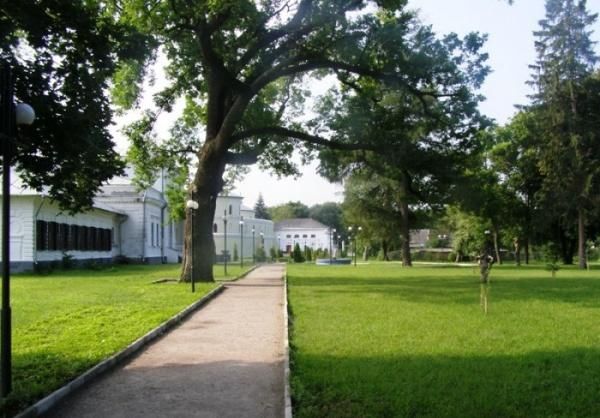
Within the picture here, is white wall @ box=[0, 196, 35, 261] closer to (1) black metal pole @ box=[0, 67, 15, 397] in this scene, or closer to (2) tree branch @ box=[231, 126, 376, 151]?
(2) tree branch @ box=[231, 126, 376, 151]

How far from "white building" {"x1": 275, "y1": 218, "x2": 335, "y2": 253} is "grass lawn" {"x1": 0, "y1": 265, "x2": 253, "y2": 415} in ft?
315

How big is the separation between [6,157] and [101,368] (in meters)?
3.16

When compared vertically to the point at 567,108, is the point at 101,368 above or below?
below

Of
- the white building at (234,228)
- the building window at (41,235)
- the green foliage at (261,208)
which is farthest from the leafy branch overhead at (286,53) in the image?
the green foliage at (261,208)

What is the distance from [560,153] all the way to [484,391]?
137 feet

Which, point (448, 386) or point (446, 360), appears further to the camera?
point (446, 360)

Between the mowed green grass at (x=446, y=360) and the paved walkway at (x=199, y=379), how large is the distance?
1.35 ft

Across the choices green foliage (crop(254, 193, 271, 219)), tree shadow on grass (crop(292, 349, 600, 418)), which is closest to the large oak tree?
tree shadow on grass (crop(292, 349, 600, 418))

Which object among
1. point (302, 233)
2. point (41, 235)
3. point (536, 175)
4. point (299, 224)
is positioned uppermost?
point (536, 175)

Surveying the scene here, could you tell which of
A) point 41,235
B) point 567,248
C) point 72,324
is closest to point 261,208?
point 567,248

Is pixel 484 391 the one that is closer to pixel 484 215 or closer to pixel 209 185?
pixel 209 185

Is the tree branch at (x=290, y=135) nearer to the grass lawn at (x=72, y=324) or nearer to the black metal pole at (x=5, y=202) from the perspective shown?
the grass lawn at (x=72, y=324)

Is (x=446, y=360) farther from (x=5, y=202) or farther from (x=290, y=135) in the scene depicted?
(x=290, y=135)

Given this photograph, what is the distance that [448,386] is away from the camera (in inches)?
278
